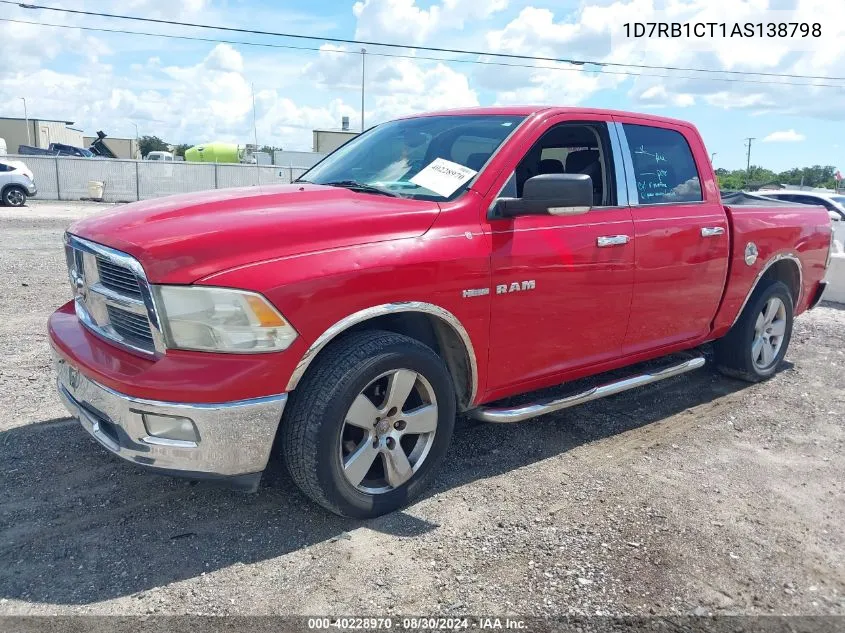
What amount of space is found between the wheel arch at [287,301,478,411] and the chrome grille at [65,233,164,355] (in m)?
0.67

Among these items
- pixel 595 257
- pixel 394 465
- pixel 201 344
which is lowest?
pixel 394 465

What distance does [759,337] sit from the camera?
5637mm

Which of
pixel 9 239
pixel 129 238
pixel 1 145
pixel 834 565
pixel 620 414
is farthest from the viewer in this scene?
pixel 1 145

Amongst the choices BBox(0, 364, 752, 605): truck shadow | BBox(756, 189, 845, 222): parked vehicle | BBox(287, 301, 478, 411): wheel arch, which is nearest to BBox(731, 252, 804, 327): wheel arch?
BBox(0, 364, 752, 605): truck shadow

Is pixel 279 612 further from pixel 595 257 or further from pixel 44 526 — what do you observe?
pixel 595 257

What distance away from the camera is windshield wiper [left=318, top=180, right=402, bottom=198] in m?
3.66

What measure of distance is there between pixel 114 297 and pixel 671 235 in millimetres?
3290

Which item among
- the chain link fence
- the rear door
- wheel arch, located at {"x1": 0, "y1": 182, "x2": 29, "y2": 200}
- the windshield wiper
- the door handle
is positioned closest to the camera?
the windshield wiper

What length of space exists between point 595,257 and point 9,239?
38.1 feet

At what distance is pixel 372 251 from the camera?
303cm

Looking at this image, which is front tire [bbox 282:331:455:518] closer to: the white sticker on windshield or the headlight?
the headlight

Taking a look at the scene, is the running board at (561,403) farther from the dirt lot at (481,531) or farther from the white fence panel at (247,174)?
the white fence panel at (247,174)

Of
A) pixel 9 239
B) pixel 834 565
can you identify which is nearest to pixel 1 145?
pixel 9 239

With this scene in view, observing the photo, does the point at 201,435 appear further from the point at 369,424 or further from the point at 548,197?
the point at 548,197
